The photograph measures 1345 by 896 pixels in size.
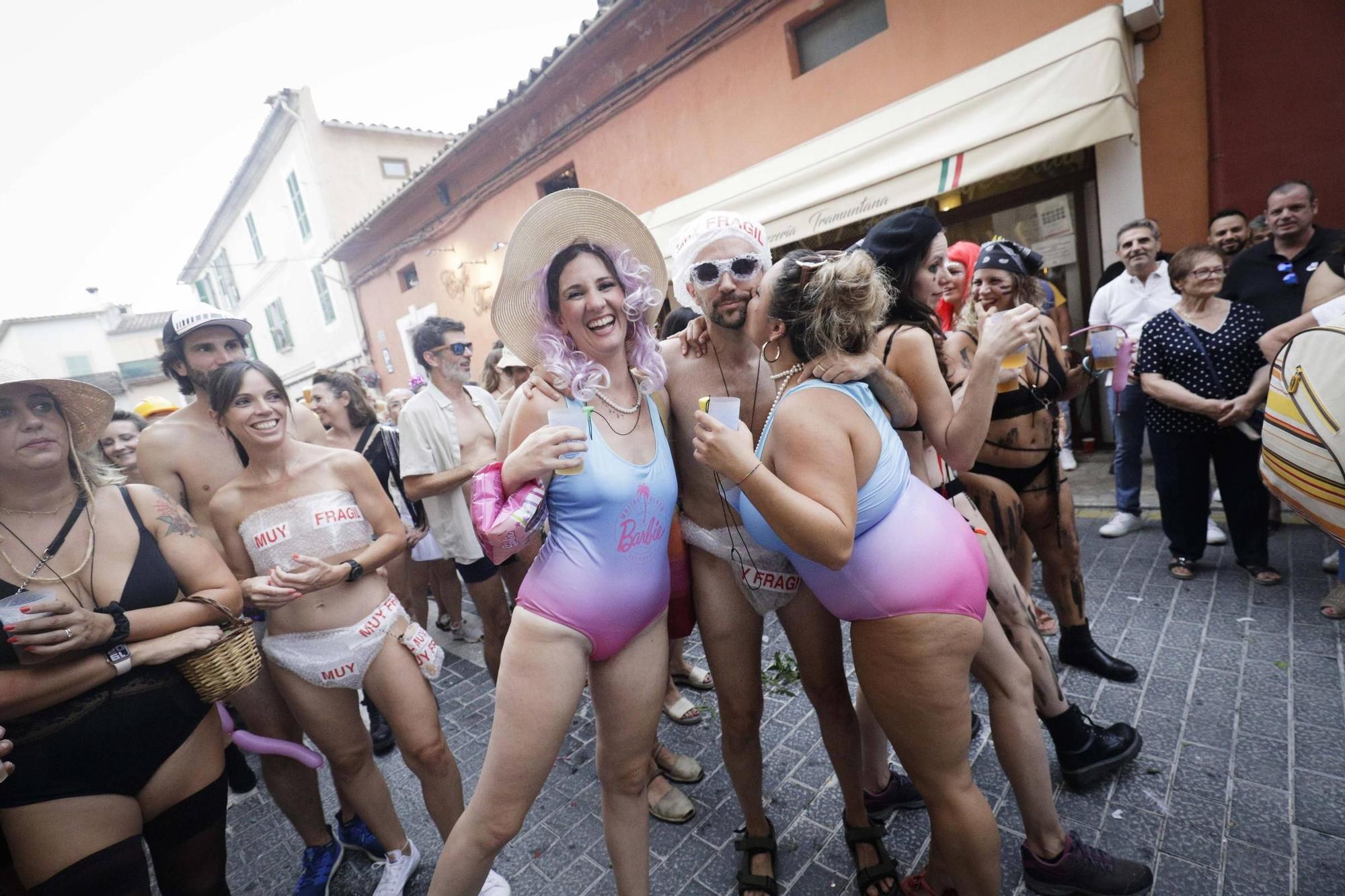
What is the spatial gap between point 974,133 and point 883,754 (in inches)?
219

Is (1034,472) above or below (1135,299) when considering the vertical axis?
below

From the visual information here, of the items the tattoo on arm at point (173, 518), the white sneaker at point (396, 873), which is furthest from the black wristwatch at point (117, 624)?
the white sneaker at point (396, 873)

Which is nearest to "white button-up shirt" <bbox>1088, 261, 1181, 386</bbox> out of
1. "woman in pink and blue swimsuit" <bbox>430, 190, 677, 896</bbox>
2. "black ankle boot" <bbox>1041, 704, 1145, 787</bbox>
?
"black ankle boot" <bbox>1041, 704, 1145, 787</bbox>

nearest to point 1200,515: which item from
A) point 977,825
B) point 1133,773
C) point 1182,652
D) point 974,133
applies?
point 1182,652

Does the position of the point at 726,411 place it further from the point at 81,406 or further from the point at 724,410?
the point at 81,406

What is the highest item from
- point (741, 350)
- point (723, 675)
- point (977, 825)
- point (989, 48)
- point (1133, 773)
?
point (989, 48)

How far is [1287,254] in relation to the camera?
12.6ft

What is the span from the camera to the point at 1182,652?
302 cm

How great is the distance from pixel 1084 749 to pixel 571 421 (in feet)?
7.79

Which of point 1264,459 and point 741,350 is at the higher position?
point 741,350

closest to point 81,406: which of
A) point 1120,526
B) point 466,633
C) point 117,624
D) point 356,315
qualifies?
point 117,624

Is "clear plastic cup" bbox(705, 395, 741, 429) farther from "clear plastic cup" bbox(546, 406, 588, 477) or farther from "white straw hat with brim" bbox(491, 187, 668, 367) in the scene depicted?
"white straw hat with brim" bbox(491, 187, 668, 367)

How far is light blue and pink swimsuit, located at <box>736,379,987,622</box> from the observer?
1.53 meters

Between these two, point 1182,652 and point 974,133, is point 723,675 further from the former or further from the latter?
point 974,133
